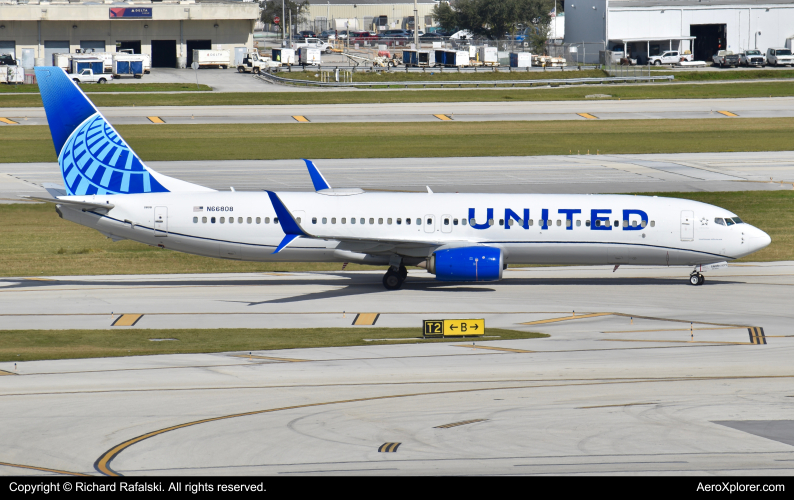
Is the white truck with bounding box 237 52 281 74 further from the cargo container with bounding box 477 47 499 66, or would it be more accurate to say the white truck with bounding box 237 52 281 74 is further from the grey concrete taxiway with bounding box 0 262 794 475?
the grey concrete taxiway with bounding box 0 262 794 475

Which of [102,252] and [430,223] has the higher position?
[430,223]

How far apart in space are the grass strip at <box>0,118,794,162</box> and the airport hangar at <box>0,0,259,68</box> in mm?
60972

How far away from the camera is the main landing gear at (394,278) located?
3962 cm

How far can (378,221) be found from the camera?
39312 millimetres

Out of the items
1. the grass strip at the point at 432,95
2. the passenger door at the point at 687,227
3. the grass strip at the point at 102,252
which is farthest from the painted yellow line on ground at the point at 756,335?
the grass strip at the point at 432,95

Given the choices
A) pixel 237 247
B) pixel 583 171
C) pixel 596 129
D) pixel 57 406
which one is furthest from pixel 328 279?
pixel 596 129

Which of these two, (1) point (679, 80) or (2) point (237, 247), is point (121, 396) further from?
(1) point (679, 80)

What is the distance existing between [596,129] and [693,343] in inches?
2451

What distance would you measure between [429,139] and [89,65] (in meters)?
61.5

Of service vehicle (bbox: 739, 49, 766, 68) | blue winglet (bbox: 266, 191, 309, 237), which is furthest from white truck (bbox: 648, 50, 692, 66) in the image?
blue winglet (bbox: 266, 191, 309, 237)

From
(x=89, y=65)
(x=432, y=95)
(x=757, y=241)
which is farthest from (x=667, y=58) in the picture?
(x=757, y=241)

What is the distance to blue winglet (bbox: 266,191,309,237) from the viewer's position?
3638cm

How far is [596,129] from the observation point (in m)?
90.1

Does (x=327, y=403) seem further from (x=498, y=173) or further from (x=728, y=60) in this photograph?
(x=728, y=60)
